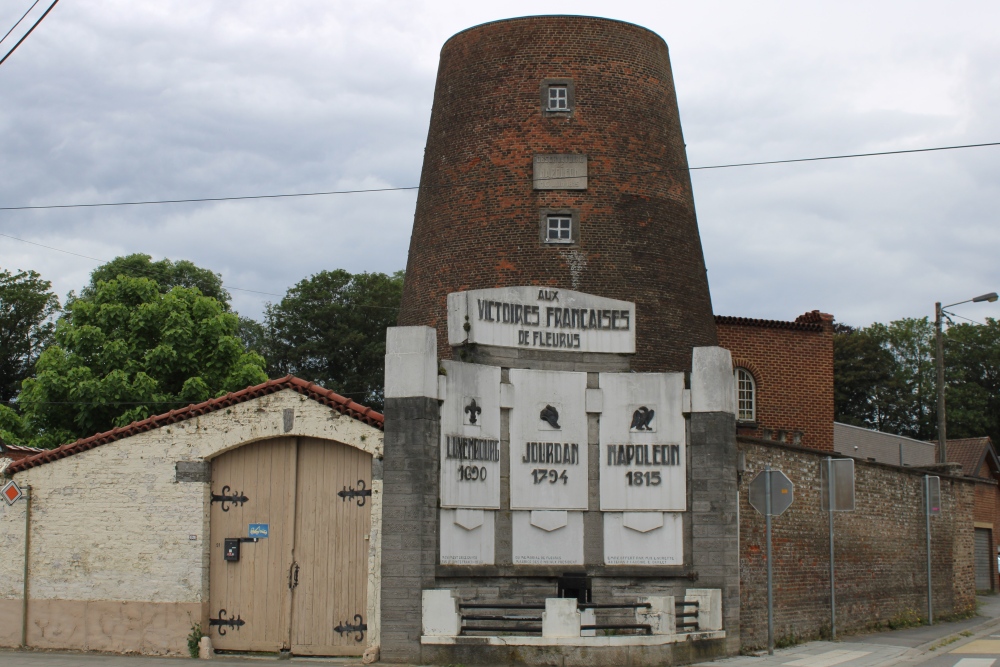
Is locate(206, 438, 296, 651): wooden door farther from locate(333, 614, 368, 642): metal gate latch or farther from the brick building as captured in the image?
the brick building

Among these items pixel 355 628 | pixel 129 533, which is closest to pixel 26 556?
pixel 129 533

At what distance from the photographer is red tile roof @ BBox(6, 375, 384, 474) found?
16.4 m

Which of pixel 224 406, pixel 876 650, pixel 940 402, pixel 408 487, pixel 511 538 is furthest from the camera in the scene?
pixel 940 402

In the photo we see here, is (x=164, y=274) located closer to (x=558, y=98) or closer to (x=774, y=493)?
(x=558, y=98)

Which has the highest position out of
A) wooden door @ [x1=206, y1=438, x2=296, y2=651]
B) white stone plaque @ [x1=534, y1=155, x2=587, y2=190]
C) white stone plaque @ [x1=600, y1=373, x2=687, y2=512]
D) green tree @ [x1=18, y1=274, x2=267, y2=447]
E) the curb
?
white stone plaque @ [x1=534, y1=155, x2=587, y2=190]

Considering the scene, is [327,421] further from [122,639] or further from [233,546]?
Result: [122,639]

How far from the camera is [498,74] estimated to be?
24203 mm

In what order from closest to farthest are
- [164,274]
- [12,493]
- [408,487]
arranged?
1. [408,487]
2. [12,493]
3. [164,274]

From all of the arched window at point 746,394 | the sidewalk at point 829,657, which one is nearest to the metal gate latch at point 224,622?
the sidewalk at point 829,657

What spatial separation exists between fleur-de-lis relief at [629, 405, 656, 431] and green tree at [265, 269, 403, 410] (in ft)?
141

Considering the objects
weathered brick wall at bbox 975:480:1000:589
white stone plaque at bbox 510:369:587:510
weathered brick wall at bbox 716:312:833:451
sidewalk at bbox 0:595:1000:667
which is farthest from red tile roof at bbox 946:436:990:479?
white stone plaque at bbox 510:369:587:510

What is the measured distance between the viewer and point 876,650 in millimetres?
19016

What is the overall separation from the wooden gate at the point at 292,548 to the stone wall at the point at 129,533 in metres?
0.28

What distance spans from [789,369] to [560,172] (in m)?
11.9
